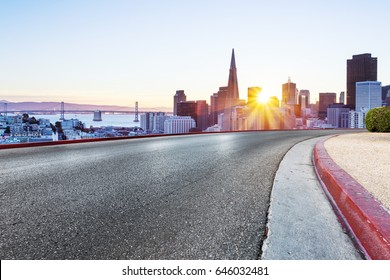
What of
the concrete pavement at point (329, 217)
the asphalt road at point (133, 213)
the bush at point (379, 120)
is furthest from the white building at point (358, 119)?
the asphalt road at point (133, 213)

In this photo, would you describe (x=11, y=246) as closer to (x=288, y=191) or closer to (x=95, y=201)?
(x=95, y=201)

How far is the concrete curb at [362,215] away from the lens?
209cm

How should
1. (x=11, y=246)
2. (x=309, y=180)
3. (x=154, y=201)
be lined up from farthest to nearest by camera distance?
1. (x=309, y=180)
2. (x=154, y=201)
3. (x=11, y=246)

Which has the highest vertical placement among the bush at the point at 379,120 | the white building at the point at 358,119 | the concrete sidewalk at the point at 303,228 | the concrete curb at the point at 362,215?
the white building at the point at 358,119

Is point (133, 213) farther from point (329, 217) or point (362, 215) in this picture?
point (362, 215)

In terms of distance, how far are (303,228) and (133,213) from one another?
1709 millimetres

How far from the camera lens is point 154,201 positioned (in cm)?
338

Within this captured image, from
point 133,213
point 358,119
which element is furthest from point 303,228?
point 358,119

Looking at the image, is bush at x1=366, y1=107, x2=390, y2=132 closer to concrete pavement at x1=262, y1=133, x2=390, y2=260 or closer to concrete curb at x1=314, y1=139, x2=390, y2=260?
concrete pavement at x1=262, y1=133, x2=390, y2=260

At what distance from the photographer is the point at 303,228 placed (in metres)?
2.57

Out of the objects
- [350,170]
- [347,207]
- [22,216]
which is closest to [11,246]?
[22,216]

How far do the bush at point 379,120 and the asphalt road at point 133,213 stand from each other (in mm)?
13791

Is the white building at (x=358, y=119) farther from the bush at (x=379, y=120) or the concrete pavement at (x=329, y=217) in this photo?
the concrete pavement at (x=329, y=217)
